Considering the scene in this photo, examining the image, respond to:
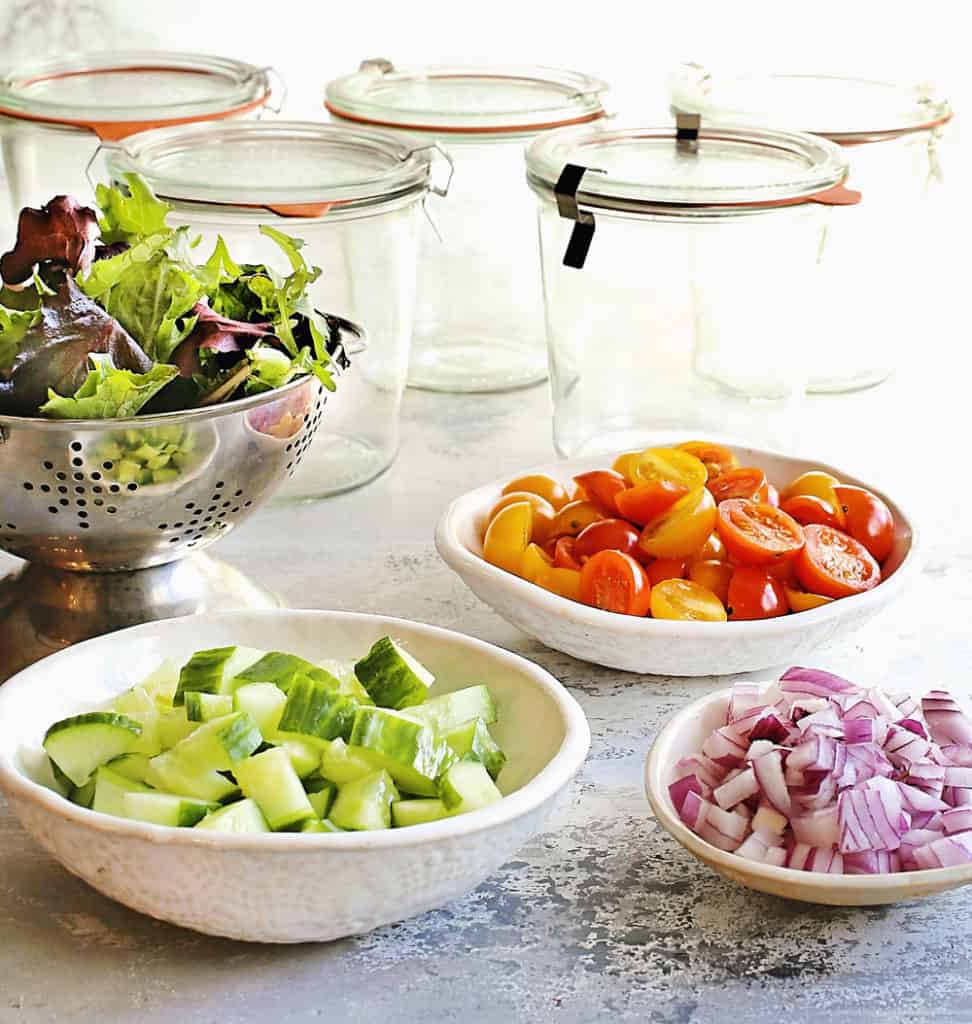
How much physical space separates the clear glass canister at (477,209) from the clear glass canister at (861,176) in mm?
156

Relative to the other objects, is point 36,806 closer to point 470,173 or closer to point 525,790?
point 525,790

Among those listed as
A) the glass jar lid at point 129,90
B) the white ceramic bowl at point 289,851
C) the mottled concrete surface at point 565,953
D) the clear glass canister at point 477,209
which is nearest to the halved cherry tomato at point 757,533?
the mottled concrete surface at point 565,953

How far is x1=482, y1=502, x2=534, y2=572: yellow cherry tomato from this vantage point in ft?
3.75

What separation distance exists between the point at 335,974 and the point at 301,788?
10 centimetres

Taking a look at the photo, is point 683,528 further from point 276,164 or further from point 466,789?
point 276,164

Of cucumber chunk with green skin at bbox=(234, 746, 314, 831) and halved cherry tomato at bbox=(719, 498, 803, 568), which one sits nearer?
cucumber chunk with green skin at bbox=(234, 746, 314, 831)

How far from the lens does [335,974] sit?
826 millimetres

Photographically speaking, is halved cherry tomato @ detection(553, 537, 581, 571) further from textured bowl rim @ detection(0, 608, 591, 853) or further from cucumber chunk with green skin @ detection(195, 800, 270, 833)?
cucumber chunk with green skin @ detection(195, 800, 270, 833)

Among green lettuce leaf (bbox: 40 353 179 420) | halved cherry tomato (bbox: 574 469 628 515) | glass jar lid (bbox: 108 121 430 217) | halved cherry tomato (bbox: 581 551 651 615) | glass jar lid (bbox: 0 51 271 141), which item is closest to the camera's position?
green lettuce leaf (bbox: 40 353 179 420)

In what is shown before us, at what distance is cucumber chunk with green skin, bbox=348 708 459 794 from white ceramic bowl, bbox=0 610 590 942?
52 millimetres

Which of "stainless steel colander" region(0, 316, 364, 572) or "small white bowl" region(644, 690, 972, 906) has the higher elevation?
"stainless steel colander" region(0, 316, 364, 572)

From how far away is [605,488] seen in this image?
1.19 m

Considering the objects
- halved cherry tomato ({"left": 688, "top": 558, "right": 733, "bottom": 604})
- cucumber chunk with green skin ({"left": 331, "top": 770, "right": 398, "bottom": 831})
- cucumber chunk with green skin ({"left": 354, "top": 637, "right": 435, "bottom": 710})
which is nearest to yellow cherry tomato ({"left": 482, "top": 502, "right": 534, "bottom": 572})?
halved cherry tomato ({"left": 688, "top": 558, "right": 733, "bottom": 604})

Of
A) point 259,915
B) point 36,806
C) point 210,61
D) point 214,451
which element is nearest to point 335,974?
point 259,915
